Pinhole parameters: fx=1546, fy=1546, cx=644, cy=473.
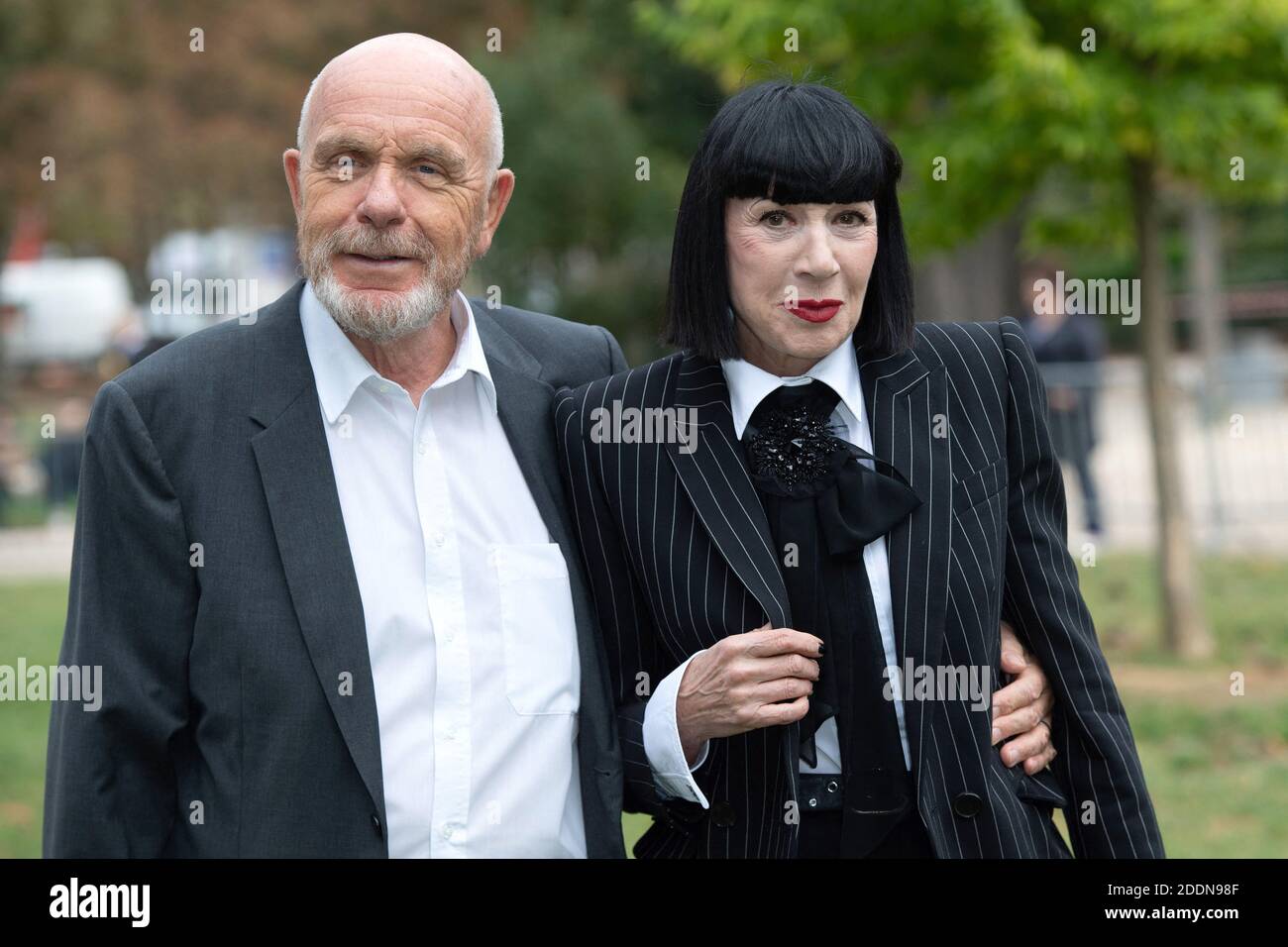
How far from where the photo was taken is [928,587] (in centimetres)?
290

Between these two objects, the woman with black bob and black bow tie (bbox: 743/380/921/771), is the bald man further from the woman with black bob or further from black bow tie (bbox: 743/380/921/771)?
black bow tie (bbox: 743/380/921/771)

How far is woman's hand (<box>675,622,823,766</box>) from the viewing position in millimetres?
2807

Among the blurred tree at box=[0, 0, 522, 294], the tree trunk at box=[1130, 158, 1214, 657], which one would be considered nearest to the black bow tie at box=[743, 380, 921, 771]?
the tree trunk at box=[1130, 158, 1214, 657]

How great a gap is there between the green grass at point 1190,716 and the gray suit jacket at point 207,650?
10.8ft

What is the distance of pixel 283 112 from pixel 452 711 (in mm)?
25342

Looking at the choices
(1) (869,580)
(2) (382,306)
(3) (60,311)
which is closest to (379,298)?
(2) (382,306)

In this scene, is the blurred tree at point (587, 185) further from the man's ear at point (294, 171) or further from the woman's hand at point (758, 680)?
the woman's hand at point (758, 680)

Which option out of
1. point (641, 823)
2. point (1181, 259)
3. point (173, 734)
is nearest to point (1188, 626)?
point (641, 823)

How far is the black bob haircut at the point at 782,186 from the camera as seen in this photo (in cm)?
290

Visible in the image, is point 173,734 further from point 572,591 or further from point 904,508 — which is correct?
point 904,508

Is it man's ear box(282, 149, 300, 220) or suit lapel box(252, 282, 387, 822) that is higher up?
man's ear box(282, 149, 300, 220)

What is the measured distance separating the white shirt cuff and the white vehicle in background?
32.4 m

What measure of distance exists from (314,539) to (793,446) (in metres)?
0.95

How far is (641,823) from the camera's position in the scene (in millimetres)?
6859
